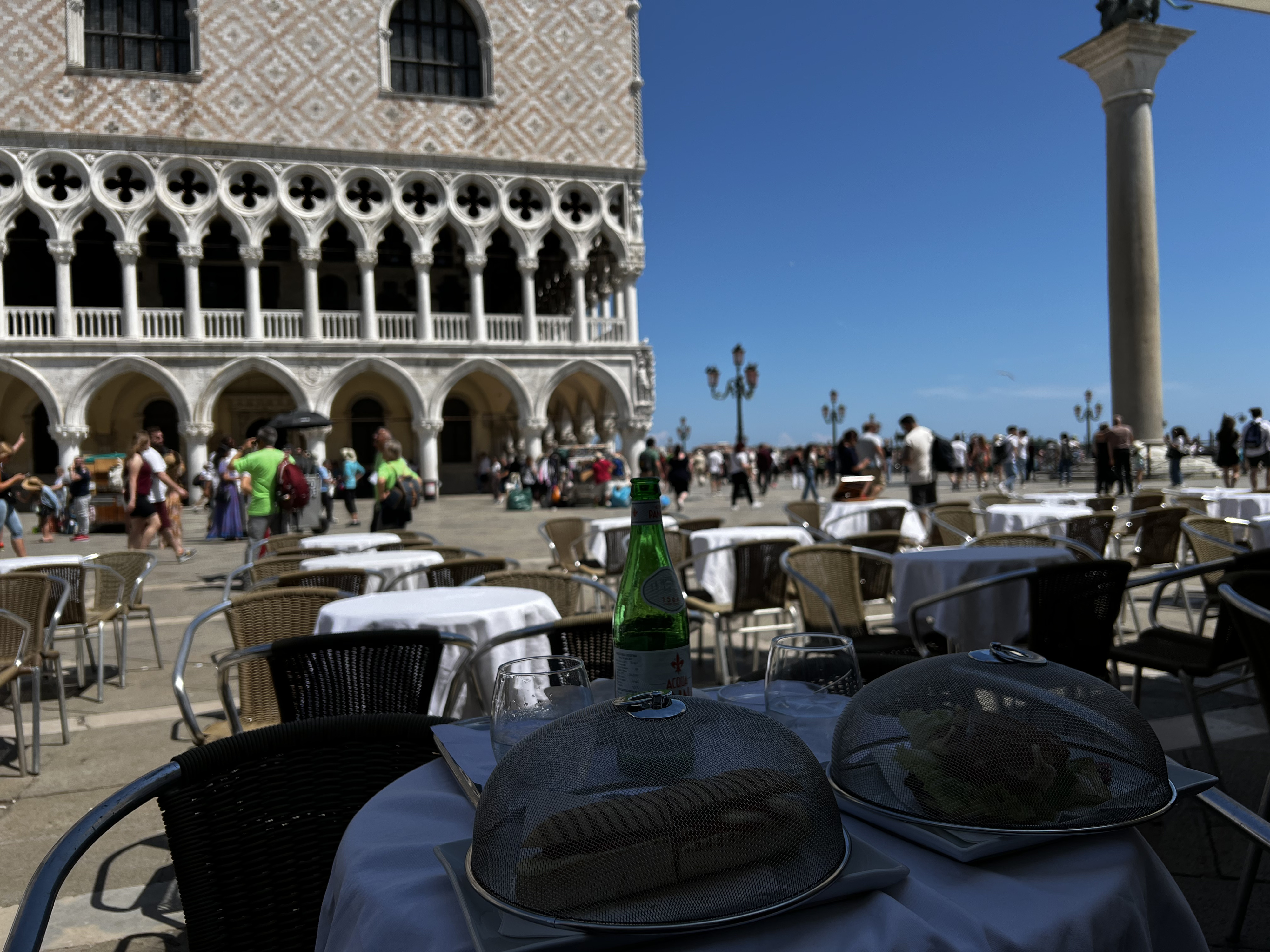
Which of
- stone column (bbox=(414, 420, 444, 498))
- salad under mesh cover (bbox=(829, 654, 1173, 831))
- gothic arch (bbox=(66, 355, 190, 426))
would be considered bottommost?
salad under mesh cover (bbox=(829, 654, 1173, 831))

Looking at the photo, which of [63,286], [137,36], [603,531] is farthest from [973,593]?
[137,36]

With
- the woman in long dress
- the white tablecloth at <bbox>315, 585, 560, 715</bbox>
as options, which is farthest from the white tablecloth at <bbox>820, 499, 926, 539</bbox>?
the woman in long dress

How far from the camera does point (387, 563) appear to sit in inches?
191

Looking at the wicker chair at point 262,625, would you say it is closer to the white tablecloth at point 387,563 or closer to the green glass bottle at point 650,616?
the white tablecloth at point 387,563

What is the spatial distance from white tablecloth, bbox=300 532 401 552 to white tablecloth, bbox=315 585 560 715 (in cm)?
273

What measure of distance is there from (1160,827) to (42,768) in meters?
4.30

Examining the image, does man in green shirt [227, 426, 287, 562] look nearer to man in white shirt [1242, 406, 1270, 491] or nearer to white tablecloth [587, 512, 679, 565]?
white tablecloth [587, 512, 679, 565]

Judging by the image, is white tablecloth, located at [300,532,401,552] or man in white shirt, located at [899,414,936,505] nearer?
white tablecloth, located at [300,532,401,552]

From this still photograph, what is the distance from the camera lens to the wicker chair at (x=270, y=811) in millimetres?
1446

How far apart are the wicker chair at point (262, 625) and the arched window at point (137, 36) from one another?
23849 millimetres

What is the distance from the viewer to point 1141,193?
14414 mm

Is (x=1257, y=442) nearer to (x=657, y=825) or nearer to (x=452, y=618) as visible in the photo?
(x=452, y=618)

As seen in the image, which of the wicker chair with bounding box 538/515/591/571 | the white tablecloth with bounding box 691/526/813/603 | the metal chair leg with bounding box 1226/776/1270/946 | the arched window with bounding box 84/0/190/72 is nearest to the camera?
the metal chair leg with bounding box 1226/776/1270/946

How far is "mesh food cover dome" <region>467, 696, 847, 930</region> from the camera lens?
2.86 ft
